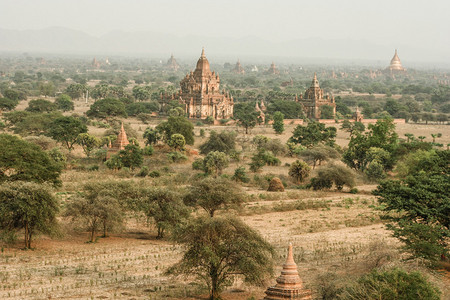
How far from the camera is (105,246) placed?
97.1 feet

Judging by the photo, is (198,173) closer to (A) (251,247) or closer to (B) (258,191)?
(B) (258,191)

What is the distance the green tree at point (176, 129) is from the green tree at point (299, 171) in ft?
48.8

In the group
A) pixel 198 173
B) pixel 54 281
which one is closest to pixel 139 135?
pixel 198 173

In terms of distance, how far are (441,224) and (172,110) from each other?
52.9 m

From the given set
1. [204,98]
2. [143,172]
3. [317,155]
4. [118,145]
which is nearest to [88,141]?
[118,145]

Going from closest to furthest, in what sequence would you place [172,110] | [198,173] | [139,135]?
[198,173] < [139,135] < [172,110]

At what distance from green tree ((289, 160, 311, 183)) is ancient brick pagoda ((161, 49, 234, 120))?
3506cm

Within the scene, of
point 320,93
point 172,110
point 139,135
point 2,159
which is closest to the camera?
point 2,159

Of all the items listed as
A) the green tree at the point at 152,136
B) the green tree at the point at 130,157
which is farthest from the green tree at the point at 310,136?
the green tree at the point at 130,157

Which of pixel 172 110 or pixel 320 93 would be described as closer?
pixel 172 110

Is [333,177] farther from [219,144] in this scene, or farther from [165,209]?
[165,209]

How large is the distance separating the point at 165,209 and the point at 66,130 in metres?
27.4

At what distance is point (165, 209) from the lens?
31.1 m

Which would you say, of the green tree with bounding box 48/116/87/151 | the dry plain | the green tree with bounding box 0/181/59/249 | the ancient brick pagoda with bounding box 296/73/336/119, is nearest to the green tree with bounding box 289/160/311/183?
the dry plain
